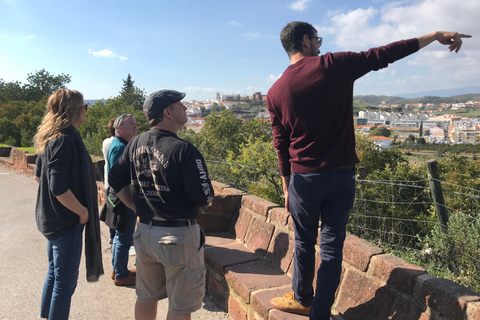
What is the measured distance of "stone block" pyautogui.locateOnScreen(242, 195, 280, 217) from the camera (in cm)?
390

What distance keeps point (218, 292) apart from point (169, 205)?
5.11 feet

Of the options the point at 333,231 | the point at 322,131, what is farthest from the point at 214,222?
the point at 322,131

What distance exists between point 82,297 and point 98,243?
92cm

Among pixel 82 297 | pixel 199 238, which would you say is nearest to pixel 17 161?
pixel 82 297

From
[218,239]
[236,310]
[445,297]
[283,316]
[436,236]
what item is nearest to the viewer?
[445,297]

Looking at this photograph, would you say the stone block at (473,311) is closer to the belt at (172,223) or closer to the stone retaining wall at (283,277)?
the stone retaining wall at (283,277)

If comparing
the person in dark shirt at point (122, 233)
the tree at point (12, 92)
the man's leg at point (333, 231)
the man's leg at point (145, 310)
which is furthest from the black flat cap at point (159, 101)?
the tree at point (12, 92)

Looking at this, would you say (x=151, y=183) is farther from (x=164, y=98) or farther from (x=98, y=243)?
(x=98, y=243)

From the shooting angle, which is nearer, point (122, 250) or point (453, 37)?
point (453, 37)

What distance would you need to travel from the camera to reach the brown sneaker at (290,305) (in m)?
2.51

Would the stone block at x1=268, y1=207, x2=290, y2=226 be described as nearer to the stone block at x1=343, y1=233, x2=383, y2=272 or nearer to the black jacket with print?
the stone block at x1=343, y1=233, x2=383, y2=272

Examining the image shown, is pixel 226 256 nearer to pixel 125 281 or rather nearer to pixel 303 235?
pixel 125 281

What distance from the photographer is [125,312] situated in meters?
3.30

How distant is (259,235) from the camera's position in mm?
3844
